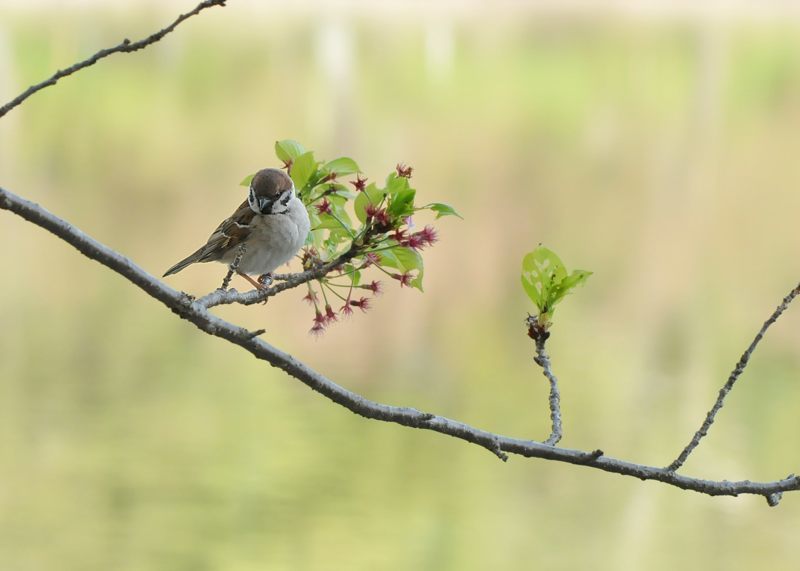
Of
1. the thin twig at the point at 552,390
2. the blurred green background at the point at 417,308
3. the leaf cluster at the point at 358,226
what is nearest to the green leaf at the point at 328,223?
the leaf cluster at the point at 358,226

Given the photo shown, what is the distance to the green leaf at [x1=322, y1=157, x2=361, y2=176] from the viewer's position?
1224 mm

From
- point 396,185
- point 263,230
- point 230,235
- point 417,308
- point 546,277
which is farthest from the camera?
point 417,308

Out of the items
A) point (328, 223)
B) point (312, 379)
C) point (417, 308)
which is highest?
point (417, 308)

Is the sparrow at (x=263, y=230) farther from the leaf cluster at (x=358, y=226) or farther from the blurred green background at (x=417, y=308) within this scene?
the blurred green background at (x=417, y=308)

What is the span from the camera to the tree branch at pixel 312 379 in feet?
2.98

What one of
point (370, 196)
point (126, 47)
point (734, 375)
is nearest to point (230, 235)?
point (370, 196)

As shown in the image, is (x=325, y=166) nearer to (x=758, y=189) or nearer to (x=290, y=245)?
(x=290, y=245)

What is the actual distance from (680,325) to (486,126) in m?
6.78

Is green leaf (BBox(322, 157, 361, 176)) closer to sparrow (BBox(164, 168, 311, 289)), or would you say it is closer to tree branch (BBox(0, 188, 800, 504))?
sparrow (BBox(164, 168, 311, 289))

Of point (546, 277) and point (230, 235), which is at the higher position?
point (230, 235)

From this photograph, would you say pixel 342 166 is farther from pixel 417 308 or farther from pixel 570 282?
pixel 417 308

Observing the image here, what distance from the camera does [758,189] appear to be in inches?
582

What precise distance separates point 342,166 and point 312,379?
0.30 meters

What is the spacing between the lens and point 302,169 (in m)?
1.26
